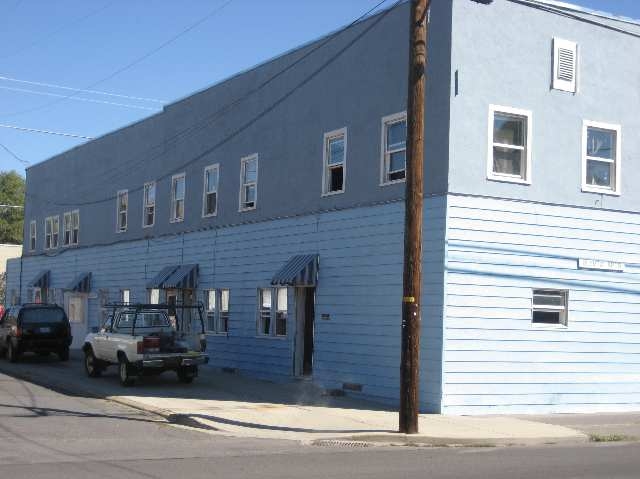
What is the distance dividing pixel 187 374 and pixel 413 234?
8.54m

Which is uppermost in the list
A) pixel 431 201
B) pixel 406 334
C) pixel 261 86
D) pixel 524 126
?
pixel 261 86

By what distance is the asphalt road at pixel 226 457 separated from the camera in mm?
10422

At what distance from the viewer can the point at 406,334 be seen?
14070mm

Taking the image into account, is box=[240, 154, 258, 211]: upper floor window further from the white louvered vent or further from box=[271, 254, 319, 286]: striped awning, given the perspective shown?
the white louvered vent

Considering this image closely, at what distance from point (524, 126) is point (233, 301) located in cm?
971

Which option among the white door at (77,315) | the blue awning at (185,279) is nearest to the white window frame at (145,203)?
the blue awning at (185,279)

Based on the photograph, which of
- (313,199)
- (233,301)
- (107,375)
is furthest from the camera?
(233,301)

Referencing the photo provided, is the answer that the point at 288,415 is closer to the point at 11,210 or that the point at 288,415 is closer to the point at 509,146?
the point at 509,146

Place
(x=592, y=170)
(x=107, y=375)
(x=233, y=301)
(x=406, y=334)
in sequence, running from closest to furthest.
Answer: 1. (x=406, y=334)
2. (x=592, y=170)
3. (x=107, y=375)
4. (x=233, y=301)

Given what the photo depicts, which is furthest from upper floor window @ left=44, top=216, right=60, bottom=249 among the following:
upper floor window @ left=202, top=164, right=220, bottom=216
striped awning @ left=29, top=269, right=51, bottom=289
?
upper floor window @ left=202, top=164, right=220, bottom=216

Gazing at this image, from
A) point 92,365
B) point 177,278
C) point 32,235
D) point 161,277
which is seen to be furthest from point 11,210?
point 92,365

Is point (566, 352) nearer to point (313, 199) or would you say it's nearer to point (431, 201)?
point (431, 201)

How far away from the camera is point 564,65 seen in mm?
18312

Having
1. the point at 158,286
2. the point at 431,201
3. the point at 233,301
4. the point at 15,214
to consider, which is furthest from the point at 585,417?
the point at 15,214
